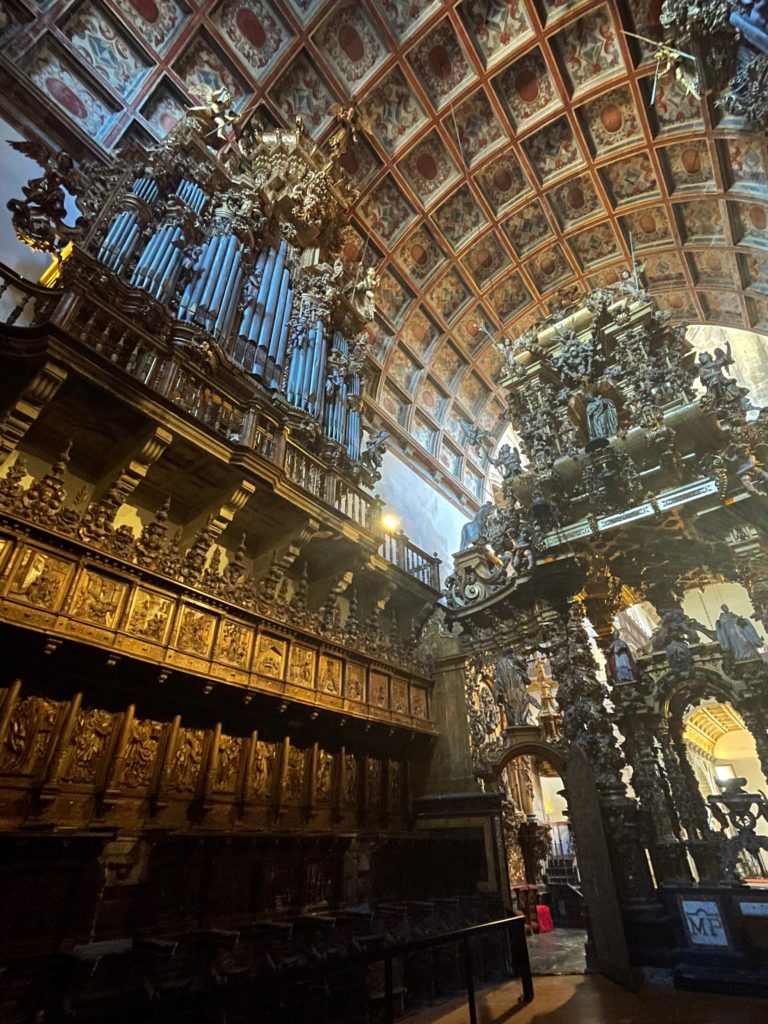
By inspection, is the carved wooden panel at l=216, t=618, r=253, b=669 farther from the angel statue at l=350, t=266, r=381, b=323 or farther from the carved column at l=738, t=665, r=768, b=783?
the angel statue at l=350, t=266, r=381, b=323

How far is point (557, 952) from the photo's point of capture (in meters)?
7.01

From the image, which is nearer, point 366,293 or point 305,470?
point 305,470

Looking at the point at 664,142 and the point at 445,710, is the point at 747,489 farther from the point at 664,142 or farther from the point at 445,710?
the point at 664,142

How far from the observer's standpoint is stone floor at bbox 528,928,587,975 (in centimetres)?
569

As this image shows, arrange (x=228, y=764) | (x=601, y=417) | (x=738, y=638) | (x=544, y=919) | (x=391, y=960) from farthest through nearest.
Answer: (x=544, y=919), (x=601, y=417), (x=228, y=764), (x=738, y=638), (x=391, y=960)

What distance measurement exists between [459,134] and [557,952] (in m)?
17.9

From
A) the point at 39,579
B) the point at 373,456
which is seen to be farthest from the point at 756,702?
the point at 373,456

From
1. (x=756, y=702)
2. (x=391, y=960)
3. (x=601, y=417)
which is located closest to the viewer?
(x=391, y=960)

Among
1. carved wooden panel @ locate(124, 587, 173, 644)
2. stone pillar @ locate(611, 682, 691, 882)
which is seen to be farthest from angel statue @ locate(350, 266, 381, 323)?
stone pillar @ locate(611, 682, 691, 882)

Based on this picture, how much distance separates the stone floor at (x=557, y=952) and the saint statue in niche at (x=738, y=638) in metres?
3.89

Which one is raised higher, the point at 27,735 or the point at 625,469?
the point at 625,469

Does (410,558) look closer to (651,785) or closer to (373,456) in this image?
(373,456)

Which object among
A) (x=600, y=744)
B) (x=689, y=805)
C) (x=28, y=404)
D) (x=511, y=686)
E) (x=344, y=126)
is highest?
(x=344, y=126)

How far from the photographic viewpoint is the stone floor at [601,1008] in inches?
147
